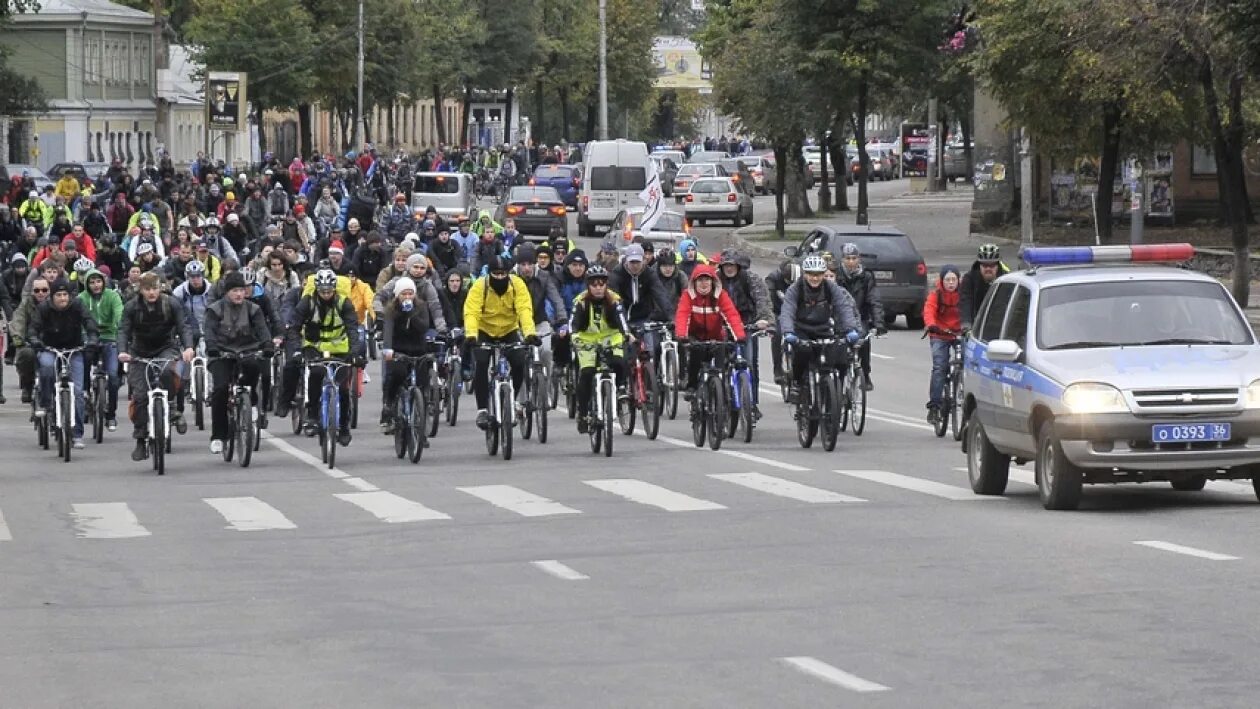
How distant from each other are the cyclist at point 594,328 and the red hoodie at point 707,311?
523mm

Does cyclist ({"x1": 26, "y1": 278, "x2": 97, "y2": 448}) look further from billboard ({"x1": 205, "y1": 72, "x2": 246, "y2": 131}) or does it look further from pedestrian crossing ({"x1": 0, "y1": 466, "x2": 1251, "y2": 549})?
billboard ({"x1": 205, "y1": 72, "x2": 246, "y2": 131})

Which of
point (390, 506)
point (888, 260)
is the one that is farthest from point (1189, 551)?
point (888, 260)

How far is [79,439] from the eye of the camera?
2408 cm

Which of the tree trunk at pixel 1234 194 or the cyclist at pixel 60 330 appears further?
the tree trunk at pixel 1234 194

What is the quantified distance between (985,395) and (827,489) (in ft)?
5.05

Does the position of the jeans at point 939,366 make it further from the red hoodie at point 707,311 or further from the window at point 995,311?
the window at point 995,311

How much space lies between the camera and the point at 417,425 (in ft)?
71.1

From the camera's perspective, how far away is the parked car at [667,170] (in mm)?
85037

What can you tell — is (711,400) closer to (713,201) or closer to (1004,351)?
(1004,351)

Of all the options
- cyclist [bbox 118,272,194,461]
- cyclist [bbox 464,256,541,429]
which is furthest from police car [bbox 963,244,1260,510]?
cyclist [bbox 118,272,194,461]

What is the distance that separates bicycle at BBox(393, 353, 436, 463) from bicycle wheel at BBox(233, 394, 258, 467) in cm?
126

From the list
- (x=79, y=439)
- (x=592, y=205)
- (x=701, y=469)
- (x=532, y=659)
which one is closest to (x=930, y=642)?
(x=532, y=659)

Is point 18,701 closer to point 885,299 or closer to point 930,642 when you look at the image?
point 930,642

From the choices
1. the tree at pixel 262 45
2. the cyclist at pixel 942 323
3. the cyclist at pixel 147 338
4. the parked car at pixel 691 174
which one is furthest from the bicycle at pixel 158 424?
the tree at pixel 262 45
